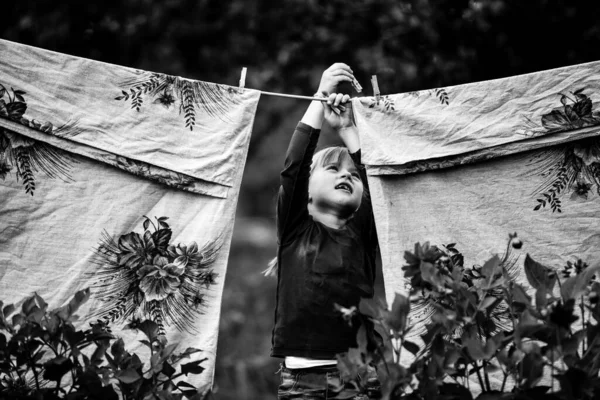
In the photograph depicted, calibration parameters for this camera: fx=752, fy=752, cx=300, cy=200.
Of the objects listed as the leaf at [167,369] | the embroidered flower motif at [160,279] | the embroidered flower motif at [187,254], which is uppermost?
the embroidered flower motif at [187,254]

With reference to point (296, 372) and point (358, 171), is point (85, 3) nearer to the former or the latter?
point (358, 171)

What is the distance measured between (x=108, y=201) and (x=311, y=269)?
2.27 feet

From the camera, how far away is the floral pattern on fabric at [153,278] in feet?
7.75

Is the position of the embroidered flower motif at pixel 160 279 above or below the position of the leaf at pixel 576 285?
above

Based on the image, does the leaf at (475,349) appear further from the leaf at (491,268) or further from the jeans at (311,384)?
the jeans at (311,384)

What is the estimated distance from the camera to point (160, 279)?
7.81 ft

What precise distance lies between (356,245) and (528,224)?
1.85 feet

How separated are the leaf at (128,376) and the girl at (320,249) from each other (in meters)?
0.69

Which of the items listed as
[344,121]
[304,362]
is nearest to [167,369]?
[304,362]

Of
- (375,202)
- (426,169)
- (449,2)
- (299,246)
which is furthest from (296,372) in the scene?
(449,2)

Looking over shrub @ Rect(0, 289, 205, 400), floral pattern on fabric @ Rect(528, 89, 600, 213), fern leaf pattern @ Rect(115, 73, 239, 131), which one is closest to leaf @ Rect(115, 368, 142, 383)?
shrub @ Rect(0, 289, 205, 400)

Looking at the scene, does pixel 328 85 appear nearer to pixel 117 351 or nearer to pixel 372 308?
pixel 372 308

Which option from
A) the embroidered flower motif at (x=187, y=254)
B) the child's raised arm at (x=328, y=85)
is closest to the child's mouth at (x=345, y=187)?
the child's raised arm at (x=328, y=85)

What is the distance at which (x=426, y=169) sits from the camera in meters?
2.39
